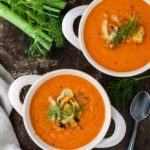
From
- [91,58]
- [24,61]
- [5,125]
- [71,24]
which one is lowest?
[5,125]

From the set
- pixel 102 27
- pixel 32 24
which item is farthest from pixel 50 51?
pixel 102 27

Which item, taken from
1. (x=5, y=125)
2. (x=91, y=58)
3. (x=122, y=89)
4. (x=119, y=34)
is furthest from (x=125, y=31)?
(x=5, y=125)

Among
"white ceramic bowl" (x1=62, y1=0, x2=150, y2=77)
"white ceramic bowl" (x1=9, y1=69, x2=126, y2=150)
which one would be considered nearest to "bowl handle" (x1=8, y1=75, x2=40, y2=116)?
"white ceramic bowl" (x1=9, y1=69, x2=126, y2=150)

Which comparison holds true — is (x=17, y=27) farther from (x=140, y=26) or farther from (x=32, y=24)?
(x=140, y=26)

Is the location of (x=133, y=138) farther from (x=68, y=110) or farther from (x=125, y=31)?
(x=125, y=31)

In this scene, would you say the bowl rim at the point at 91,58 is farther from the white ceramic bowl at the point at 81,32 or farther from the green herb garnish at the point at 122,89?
the green herb garnish at the point at 122,89

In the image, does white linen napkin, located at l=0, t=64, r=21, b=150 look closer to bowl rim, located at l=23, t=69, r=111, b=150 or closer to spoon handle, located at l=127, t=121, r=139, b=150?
bowl rim, located at l=23, t=69, r=111, b=150

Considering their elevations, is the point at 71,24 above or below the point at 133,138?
above

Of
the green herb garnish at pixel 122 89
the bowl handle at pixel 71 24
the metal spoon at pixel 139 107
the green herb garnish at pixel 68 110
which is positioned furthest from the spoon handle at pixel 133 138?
the bowl handle at pixel 71 24
